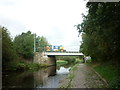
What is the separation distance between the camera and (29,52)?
5334cm

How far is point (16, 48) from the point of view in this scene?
144 feet

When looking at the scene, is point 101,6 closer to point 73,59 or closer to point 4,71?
point 4,71

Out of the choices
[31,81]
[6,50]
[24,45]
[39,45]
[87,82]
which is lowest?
[31,81]

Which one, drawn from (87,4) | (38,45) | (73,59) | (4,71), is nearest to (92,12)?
(87,4)

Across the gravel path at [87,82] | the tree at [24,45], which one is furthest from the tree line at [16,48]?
the gravel path at [87,82]

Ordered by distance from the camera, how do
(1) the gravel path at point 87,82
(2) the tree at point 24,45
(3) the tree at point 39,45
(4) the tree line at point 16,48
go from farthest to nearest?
(3) the tree at point 39,45, (2) the tree at point 24,45, (4) the tree line at point 16,48, (1) the gravel path at point 87,82

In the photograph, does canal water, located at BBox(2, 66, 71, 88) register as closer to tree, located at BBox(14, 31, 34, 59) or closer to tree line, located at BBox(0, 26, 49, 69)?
tree line, located at BBox(0, 26, 49, 69)

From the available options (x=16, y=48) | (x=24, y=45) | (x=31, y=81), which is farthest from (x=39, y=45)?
(x=31, y=81)

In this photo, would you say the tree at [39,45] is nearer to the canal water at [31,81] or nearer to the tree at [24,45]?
the tree at [24,45]

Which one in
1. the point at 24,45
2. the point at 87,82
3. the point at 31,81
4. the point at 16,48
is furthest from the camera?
the point at 24,45

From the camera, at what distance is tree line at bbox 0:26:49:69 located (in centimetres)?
3145

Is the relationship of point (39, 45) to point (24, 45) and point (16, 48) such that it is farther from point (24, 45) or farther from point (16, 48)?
point (16, 48)

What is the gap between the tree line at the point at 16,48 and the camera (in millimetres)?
31453

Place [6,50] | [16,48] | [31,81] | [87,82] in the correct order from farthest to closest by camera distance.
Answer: [16,48], [6,50], [31,81], [87,82]
